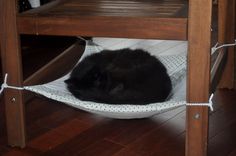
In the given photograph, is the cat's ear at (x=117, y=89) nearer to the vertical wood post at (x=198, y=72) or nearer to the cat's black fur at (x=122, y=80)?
the cat's black fur at (x=122, y=80)

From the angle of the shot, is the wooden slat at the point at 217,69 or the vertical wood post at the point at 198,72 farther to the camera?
→ the wooden slat at the point at 217,69

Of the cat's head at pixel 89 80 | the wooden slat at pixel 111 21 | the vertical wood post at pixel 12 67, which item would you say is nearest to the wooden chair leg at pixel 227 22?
the wooden slat at pixel 111 21

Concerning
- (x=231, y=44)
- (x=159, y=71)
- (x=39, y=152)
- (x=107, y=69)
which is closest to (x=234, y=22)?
(x=231, y=44)

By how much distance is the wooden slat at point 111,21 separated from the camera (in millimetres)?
876

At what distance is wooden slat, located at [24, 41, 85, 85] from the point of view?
3.88ft

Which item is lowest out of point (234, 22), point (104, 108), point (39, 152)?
point (39, 152)

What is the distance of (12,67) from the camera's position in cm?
100

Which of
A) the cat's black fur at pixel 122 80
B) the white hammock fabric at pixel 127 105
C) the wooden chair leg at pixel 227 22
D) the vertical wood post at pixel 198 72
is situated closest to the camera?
the vertical wood post at pixel 198 72

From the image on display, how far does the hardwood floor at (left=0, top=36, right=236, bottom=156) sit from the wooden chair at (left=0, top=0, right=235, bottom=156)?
0.29 ft

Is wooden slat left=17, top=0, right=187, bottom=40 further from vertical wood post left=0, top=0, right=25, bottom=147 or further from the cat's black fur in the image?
the cat's black fur

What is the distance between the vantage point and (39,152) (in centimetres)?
104

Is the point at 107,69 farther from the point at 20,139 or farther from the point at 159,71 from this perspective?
the point at 20,139

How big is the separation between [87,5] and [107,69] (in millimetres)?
208

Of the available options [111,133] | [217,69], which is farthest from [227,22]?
[111,133]
